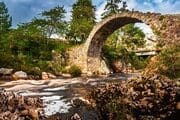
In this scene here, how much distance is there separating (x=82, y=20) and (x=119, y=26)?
795cm

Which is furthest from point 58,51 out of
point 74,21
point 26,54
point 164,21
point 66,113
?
point 66,113

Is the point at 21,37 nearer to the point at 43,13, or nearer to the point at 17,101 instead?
the point at 43,13

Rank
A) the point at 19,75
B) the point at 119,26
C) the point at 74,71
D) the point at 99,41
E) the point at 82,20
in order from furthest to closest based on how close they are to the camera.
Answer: the point at 82,20, the point at 99,41, the point at 119,26, the point at 74,71, the point at 19,75

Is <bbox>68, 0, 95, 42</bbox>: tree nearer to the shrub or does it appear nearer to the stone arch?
the stone arch

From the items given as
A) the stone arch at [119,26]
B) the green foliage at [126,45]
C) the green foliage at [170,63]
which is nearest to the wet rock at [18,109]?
the green foliage at [170,63]

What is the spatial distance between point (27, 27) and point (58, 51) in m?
4.90

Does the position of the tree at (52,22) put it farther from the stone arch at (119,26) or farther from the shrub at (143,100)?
the shrub at (143,100)

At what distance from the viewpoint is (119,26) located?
108 ft

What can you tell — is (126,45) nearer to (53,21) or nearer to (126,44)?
(126,44)

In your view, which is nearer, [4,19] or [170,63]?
[170,63]

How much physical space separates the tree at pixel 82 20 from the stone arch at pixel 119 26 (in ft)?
13.7

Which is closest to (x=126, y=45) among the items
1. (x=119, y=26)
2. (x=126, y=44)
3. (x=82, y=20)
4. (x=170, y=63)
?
(x=126, y=44)

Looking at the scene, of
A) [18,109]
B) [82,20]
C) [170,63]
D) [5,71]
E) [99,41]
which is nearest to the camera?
[18,109]

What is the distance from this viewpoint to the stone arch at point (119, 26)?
2085 centimetres
